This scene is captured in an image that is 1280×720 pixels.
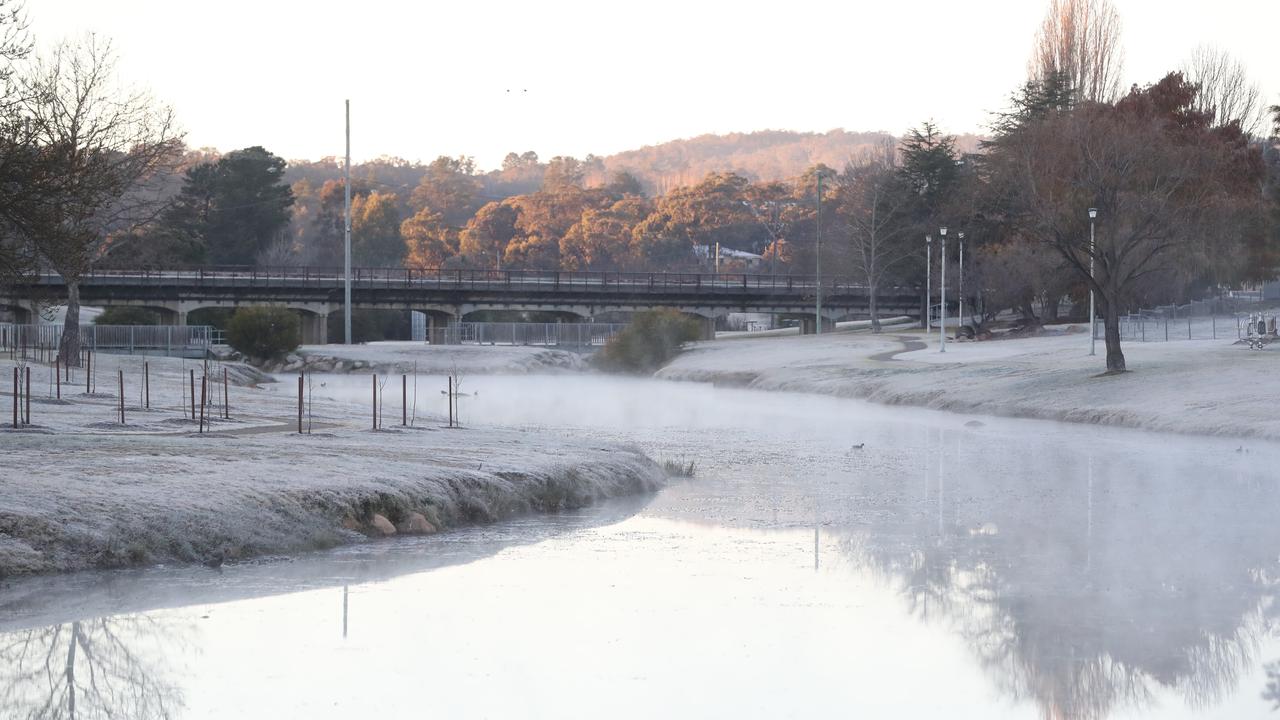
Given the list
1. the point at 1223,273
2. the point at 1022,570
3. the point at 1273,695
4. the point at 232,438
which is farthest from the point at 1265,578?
the point at 1223,273

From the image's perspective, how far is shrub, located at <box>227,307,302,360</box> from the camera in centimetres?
7056

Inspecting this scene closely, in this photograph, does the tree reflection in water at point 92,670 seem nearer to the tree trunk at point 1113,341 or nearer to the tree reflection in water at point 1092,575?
the tree reflection in water at point 1092,575

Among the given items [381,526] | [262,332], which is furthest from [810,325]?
[381,526]

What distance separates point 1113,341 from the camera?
4466 centimetres

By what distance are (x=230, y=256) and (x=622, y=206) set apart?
40377 millimetres

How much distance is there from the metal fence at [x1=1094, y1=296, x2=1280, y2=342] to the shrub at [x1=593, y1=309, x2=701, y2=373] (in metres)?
21.2

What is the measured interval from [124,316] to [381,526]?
73.1 m

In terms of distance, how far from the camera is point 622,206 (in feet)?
468

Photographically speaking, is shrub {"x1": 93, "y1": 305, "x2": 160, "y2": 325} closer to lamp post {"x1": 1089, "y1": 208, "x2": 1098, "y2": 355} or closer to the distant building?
lamp post {"x1": 1089, "y1": 208, "x2": 1098, "y2": 355}

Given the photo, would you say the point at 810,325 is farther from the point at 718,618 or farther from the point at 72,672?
the point at 72,672

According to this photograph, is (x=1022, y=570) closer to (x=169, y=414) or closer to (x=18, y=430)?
(x=18, y=430)

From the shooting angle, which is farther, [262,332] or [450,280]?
[450,280]

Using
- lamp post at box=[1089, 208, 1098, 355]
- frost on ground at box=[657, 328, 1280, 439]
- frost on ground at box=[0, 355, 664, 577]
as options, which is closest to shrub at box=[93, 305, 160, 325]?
frost on ground at box=[657, 328, 1280, 439]

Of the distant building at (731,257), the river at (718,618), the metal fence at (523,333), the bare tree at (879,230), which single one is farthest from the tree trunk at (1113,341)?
the distant building at (731,257)
